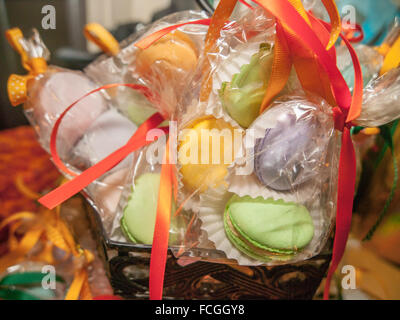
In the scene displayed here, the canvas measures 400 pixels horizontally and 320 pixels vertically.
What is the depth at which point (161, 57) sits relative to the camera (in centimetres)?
56

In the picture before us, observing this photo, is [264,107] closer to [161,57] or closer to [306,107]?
[306,107]


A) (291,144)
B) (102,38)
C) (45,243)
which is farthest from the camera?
(45,243)

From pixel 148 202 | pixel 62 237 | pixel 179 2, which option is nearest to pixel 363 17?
pixel 179 2

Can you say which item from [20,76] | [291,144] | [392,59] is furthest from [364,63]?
[20,76]

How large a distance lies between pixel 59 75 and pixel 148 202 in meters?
0.33

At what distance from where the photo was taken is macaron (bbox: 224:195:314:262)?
17.7 inches

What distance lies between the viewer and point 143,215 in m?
0.52

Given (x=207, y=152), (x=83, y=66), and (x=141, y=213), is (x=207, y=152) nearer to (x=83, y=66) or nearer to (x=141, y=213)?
(x=141, y=213)

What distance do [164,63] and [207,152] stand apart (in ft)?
0.61

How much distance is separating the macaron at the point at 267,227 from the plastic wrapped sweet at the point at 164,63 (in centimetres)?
23

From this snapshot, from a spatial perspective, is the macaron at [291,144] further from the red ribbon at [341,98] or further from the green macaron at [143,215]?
the green macaron at [143,215]

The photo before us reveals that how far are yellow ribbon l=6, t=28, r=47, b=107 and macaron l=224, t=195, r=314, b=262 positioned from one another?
0.45 metres

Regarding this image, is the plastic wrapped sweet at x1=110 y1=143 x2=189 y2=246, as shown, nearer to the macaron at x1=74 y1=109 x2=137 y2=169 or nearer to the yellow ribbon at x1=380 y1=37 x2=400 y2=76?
the macaron at x1=74 y1=109 x2=137 y2=169

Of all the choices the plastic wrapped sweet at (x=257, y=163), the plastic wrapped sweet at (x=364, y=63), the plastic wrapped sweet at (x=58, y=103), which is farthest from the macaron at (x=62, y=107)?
the plastic wrapped sweet at (x=364, y=63)
